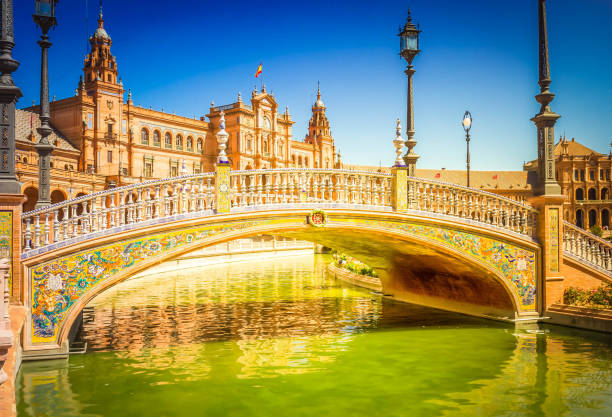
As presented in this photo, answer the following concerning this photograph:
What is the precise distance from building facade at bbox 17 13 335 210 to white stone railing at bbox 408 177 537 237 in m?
32.6

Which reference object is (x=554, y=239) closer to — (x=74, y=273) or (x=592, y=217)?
(x=74, y=273)

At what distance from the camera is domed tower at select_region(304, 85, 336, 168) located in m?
85.3

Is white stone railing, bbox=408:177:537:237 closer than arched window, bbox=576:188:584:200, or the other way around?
white stone railing, bbox=408:177:537:237

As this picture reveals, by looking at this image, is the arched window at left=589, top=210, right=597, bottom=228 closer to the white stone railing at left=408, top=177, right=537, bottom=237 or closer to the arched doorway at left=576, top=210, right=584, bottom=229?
the arched doorway at left=576, top=210, right=584, bottom=229

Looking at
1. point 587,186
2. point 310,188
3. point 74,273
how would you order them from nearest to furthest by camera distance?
point 74,273 < point 310,188 < point 587,186

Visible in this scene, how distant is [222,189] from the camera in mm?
10539

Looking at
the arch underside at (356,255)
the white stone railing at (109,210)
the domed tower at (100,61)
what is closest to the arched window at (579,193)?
the domed tower at (100,61)

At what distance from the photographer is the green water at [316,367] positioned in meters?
7.96

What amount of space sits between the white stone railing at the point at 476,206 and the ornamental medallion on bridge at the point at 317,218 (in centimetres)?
243

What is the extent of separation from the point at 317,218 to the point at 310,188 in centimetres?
78

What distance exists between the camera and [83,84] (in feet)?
169

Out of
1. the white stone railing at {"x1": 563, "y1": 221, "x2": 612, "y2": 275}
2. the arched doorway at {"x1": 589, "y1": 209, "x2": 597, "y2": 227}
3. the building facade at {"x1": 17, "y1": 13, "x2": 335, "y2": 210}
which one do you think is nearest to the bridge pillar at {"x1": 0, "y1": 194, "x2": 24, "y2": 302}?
the white stone railing at {"x1": 563, "y1": 221, "x2": 612, "y2": 275}

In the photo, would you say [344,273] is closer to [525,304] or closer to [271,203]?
[525,304]

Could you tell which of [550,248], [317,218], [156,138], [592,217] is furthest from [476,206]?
[592,217]
